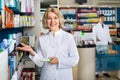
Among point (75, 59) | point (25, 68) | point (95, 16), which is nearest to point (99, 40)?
point (95, 16)

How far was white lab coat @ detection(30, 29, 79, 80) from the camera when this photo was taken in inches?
99.8

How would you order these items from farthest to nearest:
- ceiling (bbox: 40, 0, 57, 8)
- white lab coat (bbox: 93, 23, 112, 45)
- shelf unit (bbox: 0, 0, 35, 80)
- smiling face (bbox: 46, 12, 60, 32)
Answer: ceiling (bbox: 40, 0, 57, 8)
white lab coat (bbox: 93, 23, 112, 45)
smiling face (bbox: 46, 12, 60, 32)
shelf unit (bbox: 0, 0, 35, 80)

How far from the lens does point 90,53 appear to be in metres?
6.41

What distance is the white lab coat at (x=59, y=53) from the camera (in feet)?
8.32

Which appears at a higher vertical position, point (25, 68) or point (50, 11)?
point (50, 11)

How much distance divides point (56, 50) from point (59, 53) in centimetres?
5

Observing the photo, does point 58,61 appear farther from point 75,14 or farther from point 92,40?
point 75,14

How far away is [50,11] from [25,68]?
9.16 feet

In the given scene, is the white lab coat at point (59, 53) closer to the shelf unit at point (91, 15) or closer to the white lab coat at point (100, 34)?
the white lab coat at point (100, 34)

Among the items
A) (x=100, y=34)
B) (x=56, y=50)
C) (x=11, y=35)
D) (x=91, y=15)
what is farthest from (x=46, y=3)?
(x=56, y=50)

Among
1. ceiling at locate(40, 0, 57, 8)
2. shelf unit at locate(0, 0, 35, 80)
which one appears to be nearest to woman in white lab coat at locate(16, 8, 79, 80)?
shelf unit at locate(0, 0, 35, 80)

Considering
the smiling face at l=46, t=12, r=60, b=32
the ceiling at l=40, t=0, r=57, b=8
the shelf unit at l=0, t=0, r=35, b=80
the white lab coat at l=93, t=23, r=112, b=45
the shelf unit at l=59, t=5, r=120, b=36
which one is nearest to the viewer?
the shelf unit at l=0, t=0, r=35, b=80

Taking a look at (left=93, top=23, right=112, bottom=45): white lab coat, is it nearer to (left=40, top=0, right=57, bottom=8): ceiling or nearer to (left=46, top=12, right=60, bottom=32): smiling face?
(left=40, top=0, right=57, bottom=8): ceiling

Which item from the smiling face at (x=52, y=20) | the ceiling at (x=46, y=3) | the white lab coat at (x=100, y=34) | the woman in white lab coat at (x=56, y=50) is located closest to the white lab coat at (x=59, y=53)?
the woman in white lab coat at (x=56, y=50)
